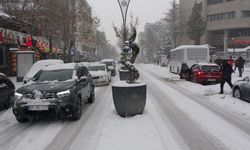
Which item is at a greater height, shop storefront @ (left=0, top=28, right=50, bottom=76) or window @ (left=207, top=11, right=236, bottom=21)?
window @ (left=207, top=11, right=236, bottom=21)

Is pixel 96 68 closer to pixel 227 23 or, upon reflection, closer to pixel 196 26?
pixel 227 23

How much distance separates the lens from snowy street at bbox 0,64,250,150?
7.50 m

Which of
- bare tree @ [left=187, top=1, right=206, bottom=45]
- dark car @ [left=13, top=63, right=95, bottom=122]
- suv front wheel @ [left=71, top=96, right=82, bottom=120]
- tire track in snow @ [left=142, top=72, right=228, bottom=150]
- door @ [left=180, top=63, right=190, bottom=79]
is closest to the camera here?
tire track in snow @ [left=142, top=72, right=228, bottom=150]

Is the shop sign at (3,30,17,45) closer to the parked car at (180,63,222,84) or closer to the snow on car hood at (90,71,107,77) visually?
the snow on car hood at (90,71,107,77)

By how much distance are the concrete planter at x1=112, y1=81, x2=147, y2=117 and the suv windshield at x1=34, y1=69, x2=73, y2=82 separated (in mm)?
1824

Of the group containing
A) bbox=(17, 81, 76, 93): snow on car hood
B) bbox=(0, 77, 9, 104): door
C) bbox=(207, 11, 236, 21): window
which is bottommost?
bbox=(0, 77, 9, 104): door

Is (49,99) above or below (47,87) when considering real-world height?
below

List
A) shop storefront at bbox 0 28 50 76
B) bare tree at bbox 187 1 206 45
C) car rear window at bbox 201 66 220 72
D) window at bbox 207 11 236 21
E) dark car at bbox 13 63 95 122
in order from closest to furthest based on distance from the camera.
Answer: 1. dark car at bbox 13 63 95 122
2. car rear window at bbox 201 66 220 72
3. shop storefront at bbox 0 28 50 76
4. window at bbox 207 11 236 21
5. bare tree at bbox 187 1 206 45

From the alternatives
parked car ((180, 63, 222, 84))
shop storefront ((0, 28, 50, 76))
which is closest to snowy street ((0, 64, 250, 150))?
parked car ((180, 63, 222, 84))

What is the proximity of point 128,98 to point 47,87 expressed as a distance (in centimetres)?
236

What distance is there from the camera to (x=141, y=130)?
28.8 feet

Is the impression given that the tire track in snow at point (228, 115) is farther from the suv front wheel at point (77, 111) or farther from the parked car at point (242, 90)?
the suv front wheel at point (77, 111)

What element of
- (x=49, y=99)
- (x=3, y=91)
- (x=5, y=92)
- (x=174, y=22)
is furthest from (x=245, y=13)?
(x=49, y=99)

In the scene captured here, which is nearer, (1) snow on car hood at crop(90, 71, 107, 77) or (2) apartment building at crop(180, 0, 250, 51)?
(1) snow on car hood at crop(90, 71, 107, 77)
